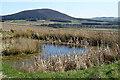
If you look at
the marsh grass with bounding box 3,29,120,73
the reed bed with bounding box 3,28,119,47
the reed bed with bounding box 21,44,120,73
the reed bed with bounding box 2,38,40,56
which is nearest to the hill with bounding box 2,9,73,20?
the reed bed with bounding box 3,28,119,47

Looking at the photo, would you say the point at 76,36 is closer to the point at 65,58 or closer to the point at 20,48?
the point at 20,48

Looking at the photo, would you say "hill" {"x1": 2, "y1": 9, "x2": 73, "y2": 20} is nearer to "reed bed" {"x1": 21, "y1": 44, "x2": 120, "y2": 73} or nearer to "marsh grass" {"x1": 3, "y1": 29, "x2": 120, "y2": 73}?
"marsh grass" {"x1": 3, "y1": 29, "x2": 120, "y2": 73}

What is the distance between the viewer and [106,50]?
962cm

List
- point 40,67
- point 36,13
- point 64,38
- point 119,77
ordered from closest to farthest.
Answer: point 119,77
point 40,67
point 64,38
point 36,13

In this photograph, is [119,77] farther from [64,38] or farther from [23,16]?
[23,16]

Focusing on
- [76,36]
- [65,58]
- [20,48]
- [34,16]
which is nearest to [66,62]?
[65,58]

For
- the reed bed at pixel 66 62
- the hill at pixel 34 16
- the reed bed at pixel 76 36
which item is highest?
the hill at pixel 34 16

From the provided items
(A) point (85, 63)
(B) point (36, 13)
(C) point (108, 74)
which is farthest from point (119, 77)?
(B) point (36, 13)

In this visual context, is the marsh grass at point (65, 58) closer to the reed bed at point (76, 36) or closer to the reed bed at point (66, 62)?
the reed bed at point (66, 62)

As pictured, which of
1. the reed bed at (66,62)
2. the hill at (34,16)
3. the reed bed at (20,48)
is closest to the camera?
the reed bed at (66,62)

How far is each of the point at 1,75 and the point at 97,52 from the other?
4.91 meters

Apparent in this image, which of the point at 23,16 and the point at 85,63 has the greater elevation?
the point at 23,16

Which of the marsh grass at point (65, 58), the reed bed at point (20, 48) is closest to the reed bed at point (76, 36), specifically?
the marsh grass at point (65, 58)

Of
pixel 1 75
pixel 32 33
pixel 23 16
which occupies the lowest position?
pixel 1 75
